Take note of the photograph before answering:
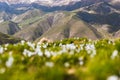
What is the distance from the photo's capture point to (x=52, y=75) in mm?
6516

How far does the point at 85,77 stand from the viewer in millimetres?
6539

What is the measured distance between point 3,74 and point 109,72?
85.9 inches

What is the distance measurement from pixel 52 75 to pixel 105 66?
1.09m

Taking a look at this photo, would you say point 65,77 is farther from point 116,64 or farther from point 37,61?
point 37,61

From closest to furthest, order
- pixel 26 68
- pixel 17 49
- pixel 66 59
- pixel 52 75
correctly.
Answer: pixel 52 75 < pixel 26 68 < pixel 66 59 < pixel 17 49

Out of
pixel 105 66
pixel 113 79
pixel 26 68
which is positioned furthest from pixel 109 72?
pixel 26 68

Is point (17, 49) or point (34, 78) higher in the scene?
point (34, 78)

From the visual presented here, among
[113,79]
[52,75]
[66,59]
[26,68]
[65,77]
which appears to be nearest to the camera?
[113,79]

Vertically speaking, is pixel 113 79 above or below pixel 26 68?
above

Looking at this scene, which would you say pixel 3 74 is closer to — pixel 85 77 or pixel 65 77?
pixel 65 77

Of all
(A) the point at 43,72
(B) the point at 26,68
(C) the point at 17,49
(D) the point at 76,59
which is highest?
(A) the point at 43,72

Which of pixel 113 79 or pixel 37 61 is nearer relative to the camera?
pixel 113 79

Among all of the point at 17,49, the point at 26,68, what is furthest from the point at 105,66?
the point at 17,49

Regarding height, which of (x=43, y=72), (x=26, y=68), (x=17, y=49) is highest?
(x=43, y=72)
